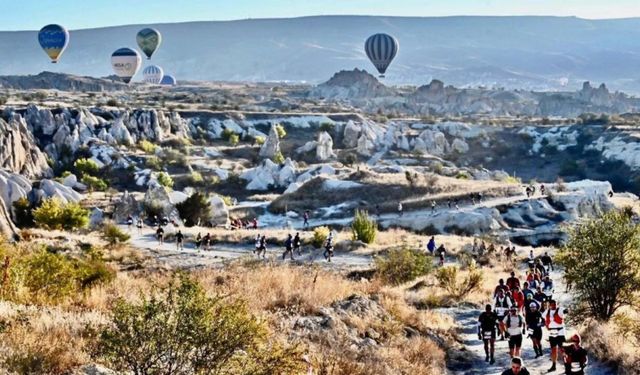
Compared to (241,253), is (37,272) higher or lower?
higher

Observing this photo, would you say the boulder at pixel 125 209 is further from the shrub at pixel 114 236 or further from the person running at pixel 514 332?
the person running at pixel 514 332

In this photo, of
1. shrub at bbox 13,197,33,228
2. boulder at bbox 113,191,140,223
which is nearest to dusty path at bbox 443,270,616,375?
shrub at bbox 13,197,33,228

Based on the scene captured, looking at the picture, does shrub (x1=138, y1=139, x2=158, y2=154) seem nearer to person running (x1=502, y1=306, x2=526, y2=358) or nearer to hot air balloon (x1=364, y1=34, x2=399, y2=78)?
hot air balloon (x1=364, y1=34, x2=399, y2=78)

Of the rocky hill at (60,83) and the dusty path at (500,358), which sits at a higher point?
the rocky hill at (60,83)

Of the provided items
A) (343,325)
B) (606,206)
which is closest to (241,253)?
(343,325)

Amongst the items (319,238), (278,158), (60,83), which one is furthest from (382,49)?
(319,238)

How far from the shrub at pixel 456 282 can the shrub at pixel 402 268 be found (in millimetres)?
1137

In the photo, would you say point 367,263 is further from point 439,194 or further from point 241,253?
point 439,194

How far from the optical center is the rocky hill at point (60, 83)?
158 metres

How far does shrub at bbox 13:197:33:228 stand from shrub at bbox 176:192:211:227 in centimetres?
1006

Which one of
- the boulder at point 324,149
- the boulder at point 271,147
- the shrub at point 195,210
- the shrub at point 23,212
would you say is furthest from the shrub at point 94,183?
the boulder at point 324,149

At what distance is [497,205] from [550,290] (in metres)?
32.4

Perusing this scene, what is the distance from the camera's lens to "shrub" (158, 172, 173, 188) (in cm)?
6178

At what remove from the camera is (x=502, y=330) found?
14875 millimetres
